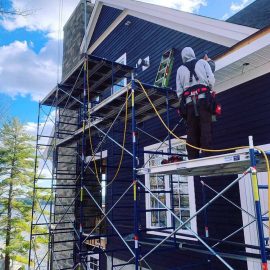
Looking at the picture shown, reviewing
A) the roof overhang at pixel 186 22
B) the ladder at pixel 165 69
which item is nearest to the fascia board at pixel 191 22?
the roof overhang at pixel 186 22

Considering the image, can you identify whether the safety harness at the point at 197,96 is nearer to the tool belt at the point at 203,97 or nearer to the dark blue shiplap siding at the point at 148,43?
the tool belt at the point at 203,97

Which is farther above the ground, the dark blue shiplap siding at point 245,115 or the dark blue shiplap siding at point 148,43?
the dark blue shiplap siding at point 148,43

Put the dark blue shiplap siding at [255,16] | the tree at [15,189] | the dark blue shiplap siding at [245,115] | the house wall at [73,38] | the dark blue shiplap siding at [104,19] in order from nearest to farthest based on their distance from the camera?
1. the dark blue shiplap siding at [245,115]
2. the dark blue shiplap siding at [255,16]
3. the dark blue shiplap siding at [104,19]
4. the house wall at [73,38]
5. the tree at [15,189]

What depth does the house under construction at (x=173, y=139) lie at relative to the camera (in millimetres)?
5000

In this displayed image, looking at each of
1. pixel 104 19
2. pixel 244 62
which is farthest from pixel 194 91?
pixel 104 19

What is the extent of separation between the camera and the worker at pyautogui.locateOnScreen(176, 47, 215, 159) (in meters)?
4.34

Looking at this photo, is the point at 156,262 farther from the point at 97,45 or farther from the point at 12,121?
the point at 12,121

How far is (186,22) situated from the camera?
8.29 meters

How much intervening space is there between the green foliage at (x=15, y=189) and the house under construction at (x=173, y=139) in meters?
8.31

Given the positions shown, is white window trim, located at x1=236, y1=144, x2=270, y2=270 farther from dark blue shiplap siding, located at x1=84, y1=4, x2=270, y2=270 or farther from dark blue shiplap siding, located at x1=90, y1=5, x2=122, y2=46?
dark blue shiplap siding, located at x1=90, y1=5, x2=122, y2=46

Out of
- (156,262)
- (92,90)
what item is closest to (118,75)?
(92,90)

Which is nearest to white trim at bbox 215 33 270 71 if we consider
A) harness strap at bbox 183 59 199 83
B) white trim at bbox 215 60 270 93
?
white trim at bbox 215 60 270 93

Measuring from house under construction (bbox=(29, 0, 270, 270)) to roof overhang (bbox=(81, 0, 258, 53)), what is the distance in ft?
0.11

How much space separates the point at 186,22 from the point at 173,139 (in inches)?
142
